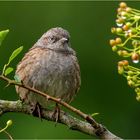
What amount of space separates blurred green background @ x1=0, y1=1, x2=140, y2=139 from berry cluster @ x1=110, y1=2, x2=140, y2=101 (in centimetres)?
634

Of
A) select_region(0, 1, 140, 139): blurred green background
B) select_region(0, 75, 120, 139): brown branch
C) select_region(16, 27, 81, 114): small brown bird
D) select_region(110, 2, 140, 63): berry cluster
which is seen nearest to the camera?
select_region(110, 2, 140, 63): berry cluster

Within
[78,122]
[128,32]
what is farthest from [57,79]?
[128,32]

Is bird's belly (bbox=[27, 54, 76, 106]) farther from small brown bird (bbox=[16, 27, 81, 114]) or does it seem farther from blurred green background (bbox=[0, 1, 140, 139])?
blurred green background (bbox=[0, 1, 140, 139])

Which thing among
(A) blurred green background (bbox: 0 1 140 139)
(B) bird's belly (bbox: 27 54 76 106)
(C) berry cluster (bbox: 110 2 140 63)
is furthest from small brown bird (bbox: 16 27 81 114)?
(A) blurred green background (bbox: 0 1 140 139)

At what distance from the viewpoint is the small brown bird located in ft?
17.6

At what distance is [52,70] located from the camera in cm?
542

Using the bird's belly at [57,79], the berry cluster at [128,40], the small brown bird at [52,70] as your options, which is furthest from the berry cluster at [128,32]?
the bird's belly at [57,79]

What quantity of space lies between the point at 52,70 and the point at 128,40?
222 centimetres

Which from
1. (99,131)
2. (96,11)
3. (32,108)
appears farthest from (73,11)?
(99,131)

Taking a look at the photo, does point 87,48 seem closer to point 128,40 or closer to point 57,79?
point 57,79

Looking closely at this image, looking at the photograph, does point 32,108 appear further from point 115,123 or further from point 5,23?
point 5,23

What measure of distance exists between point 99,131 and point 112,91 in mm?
6886

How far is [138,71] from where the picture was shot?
10.8 ft

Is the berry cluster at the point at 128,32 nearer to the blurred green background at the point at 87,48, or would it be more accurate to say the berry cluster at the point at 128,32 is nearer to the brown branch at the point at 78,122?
the brown branch at the point at 78,122
